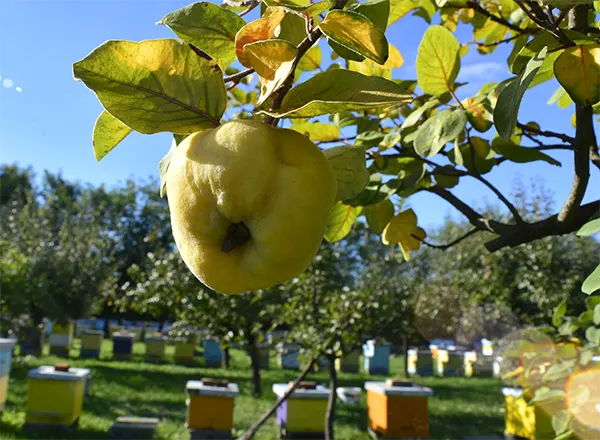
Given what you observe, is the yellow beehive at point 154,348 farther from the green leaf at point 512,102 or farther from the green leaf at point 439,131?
the green leaf at point 512,102

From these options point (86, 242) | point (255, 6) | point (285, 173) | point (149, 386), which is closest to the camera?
point (285, 173)

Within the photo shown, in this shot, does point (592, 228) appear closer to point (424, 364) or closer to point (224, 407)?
point (224, 407)

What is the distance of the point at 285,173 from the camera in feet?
1.52

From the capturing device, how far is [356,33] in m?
0.50

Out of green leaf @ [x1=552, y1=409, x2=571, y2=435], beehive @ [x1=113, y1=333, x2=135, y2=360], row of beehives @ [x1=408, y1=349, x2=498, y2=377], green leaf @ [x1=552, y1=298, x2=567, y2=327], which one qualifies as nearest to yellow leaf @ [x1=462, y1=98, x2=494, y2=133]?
green leaf @ [x1=552, y1=409, x2=571, y2=435]

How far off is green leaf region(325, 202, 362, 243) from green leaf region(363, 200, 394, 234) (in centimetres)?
10

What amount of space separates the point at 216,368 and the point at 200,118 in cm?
1408

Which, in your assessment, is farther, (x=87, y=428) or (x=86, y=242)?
(x=86, y=242)

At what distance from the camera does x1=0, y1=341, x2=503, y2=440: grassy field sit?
7.16m

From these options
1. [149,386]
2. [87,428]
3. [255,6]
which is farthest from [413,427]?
[255,6]

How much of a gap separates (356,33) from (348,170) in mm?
197

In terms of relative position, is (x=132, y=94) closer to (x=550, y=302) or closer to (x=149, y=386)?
(x=149, y=386)

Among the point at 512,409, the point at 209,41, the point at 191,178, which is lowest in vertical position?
the point at 512,409

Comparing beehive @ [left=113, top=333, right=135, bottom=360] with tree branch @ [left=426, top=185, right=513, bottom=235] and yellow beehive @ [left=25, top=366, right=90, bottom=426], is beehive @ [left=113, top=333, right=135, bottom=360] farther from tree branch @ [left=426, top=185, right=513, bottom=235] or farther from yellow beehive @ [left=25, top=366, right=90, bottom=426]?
tree branch @ [left=426, top=185, right=513, bottom=235]
